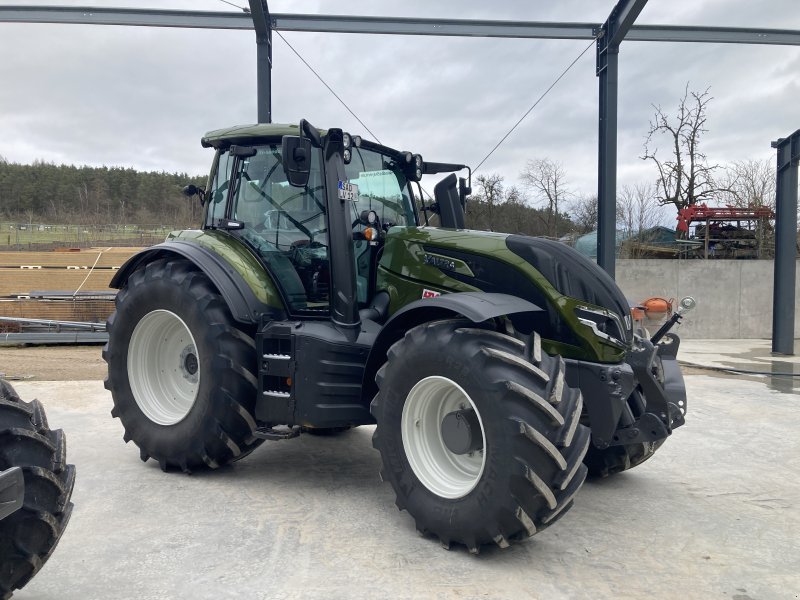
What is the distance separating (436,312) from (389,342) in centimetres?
40

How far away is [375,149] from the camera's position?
4898mm

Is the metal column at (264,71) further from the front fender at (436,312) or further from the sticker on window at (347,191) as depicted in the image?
the front fender at (436,312)

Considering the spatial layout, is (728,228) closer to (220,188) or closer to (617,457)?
(617,457)

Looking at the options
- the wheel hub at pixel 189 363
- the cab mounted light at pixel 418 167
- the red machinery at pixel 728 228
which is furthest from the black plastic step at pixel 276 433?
the red machinery at pixel 728 228

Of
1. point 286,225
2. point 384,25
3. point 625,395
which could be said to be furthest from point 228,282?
point 384,25

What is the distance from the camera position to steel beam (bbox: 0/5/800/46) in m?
9.23

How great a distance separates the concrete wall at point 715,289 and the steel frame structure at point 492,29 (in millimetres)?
7400

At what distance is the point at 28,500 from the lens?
235 centimetres

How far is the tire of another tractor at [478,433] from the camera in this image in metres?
3.08

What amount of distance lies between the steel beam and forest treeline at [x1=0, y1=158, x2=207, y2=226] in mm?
35595

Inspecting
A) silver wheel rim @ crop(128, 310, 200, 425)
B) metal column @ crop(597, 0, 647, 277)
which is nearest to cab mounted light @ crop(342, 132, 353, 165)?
silver wheel rim @ crop(128, 310, 200, 425)

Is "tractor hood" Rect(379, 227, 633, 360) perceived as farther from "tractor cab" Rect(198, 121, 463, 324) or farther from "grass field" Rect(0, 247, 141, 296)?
"grass field" Rect(0, 247, 141, 296)

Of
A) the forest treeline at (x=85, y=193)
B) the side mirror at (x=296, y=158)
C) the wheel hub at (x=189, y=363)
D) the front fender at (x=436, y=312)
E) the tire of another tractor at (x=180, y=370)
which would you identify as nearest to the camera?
the front fender at (x=436, y=312)

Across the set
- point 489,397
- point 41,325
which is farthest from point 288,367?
point 41,325
